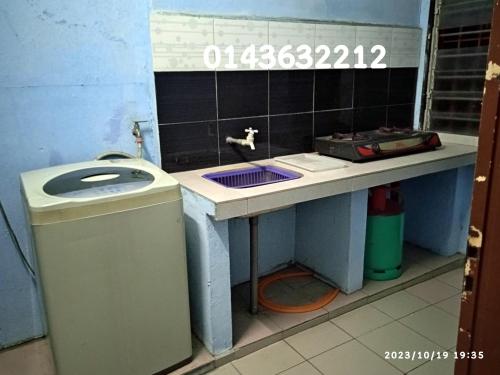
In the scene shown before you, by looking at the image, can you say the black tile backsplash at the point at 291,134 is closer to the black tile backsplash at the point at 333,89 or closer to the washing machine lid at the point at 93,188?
the black tile backsplash at the point at 333,89

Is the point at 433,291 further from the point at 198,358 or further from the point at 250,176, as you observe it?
the point at 198,358

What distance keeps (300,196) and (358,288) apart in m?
A: 0.90

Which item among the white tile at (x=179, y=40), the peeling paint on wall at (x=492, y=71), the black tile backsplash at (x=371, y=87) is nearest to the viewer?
the peeling paint on wall at (x=492, y=71)

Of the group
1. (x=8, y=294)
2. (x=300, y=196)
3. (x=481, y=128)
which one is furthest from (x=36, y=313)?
(x=481, y=128)

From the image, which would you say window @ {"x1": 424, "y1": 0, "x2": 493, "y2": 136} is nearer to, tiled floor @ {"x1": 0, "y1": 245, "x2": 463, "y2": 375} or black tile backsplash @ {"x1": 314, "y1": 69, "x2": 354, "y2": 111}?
black tile backsplash @ {"x1": 314, "y1": 69, "x2": 354, "y2": 111}

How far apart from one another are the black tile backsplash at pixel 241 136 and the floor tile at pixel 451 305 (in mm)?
1340

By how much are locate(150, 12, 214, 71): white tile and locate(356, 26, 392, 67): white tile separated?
1.07 metres

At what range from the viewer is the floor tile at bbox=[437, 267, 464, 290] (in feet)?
8.54

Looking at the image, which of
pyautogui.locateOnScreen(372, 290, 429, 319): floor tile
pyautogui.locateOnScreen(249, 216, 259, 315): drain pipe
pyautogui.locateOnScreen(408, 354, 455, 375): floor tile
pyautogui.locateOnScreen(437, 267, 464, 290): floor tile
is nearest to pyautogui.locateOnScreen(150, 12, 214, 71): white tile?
pyautogui.locateOnScreen(249, 216, 259, 315): drain pipe

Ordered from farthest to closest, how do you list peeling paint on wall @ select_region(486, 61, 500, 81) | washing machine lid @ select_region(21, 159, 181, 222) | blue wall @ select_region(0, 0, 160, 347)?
blue wall @ select_region(0, 0, 160, 347) → washing machine lid @ select_region(21, 159, 181, 222) → peeling paint on wall @ select_region(486, 61, 500, 81)

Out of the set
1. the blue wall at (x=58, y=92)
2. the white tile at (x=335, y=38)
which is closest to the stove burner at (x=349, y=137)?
the white tile at (x=335, y=38)

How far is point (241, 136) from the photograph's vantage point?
2.31 m

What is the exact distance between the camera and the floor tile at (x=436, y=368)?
1.82 m

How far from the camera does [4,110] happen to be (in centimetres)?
170
